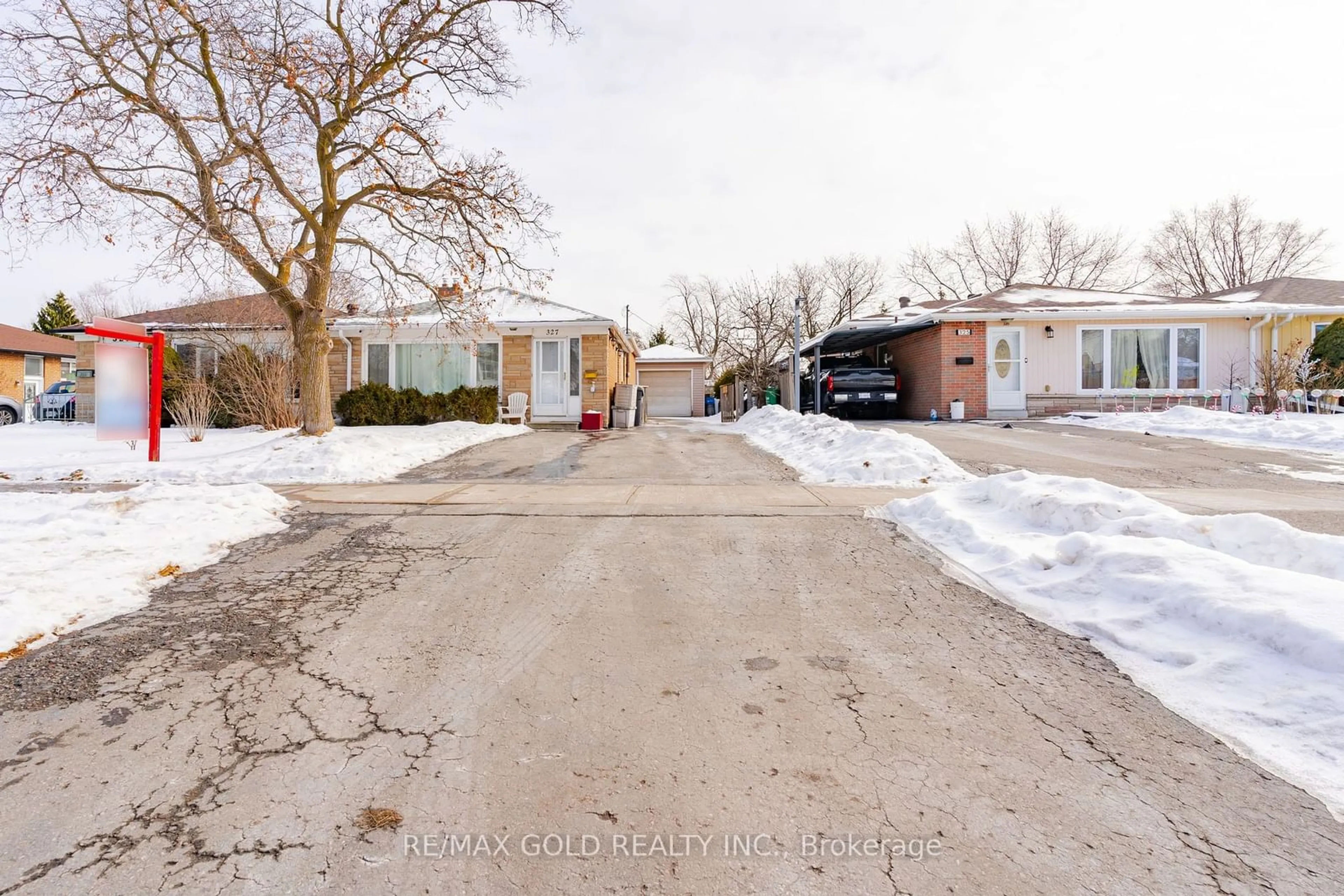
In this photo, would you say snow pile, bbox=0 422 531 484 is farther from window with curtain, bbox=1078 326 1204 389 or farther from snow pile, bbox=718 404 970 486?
window with curtain, bbox=1078 326 1204 389

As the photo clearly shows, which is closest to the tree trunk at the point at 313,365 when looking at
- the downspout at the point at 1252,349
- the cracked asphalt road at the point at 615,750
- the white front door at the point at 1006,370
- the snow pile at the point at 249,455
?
the snow pile at the point at 249,455

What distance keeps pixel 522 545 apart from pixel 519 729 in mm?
2772

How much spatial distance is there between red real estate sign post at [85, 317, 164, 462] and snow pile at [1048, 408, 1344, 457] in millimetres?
17018

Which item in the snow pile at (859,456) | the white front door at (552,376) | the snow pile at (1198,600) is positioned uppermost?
the white front door at (552,376)

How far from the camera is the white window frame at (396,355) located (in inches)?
688

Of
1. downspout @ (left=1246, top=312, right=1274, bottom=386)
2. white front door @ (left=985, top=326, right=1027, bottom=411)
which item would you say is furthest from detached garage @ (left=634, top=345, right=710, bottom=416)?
downspout @ (left=1246, top=312, right=1274, bottom=386)

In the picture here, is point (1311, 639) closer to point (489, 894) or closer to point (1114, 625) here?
point (1114, 625)

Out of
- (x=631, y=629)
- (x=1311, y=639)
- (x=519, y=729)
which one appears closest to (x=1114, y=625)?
(x=1311, y=639)

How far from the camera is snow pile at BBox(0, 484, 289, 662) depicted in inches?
136

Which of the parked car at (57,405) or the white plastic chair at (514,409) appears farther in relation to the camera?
the parked car at (57,405)

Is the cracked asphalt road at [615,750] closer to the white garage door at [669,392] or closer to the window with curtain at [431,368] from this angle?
the window with curtain at [431,368]

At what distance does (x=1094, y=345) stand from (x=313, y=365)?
18.1 metres

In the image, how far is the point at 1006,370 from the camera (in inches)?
657

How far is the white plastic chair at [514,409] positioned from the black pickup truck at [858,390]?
8.57 m
